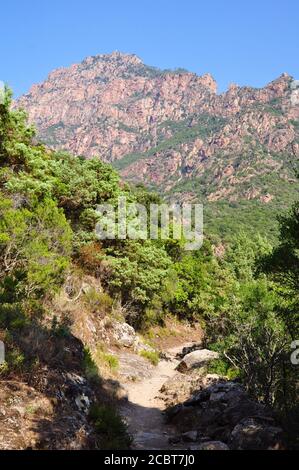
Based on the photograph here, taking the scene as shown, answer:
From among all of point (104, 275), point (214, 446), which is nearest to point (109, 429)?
point (214, 446)

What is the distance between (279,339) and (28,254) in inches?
391

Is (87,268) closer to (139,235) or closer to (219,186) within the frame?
(139,235)

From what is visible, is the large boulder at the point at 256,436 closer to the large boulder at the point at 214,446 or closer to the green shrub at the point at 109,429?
the large boulder at the point at 214,446

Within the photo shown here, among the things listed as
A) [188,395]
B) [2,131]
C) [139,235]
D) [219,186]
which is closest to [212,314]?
[139,235]

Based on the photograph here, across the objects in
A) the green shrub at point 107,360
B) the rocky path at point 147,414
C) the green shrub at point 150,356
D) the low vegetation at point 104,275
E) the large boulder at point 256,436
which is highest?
the low vegetation at point 104,275

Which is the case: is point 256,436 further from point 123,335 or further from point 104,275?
point 104,275

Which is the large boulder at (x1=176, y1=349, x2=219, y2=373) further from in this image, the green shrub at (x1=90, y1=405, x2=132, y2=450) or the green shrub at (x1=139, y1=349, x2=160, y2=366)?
the green shrub at (x1=90, y1=405, x2=132, y2=450)

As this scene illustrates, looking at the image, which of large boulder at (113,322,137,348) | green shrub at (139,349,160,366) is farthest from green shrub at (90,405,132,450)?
green shrub at (139,349,160,366)

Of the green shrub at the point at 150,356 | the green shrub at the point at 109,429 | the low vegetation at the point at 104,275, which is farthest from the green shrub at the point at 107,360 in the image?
the green shrub at the point at 109,429

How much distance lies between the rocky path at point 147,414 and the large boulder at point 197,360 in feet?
2.54

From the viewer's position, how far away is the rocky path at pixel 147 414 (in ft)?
37.0

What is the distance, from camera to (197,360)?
22.4 meters

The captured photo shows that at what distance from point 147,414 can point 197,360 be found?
27.1 feet

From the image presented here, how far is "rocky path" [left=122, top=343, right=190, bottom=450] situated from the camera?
11273 mm
